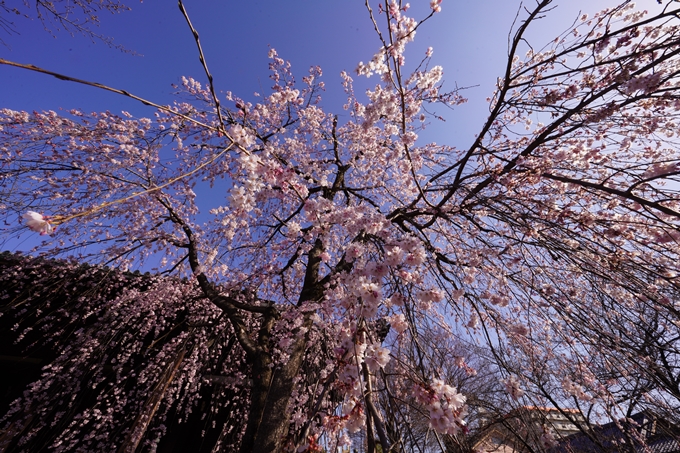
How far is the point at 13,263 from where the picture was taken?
4980 mm

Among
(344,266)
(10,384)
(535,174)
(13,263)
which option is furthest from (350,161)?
(10,384)

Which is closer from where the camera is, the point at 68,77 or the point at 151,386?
the point at 68,77

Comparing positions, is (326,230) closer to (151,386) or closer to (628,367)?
(628,367)

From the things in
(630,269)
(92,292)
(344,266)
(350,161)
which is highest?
(350,161)

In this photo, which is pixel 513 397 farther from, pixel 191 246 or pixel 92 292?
pixel 92 292

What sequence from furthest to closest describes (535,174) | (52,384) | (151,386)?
(151,386) < (52,384) < (535,174)

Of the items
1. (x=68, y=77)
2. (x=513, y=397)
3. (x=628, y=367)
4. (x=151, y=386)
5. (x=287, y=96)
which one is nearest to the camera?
(x=68, y=77)

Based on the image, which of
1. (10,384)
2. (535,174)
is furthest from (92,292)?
(535,174)

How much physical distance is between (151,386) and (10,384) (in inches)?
98.4

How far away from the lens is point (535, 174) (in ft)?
9.90

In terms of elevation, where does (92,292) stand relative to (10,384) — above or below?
above

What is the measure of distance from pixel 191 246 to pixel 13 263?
295 centimetres

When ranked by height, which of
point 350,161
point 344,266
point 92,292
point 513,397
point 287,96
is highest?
point 287,96

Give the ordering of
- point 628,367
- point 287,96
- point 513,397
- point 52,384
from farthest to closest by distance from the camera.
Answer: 1. point 287,96
2. point 52,384
3. point 628,367
4. point 513,397
